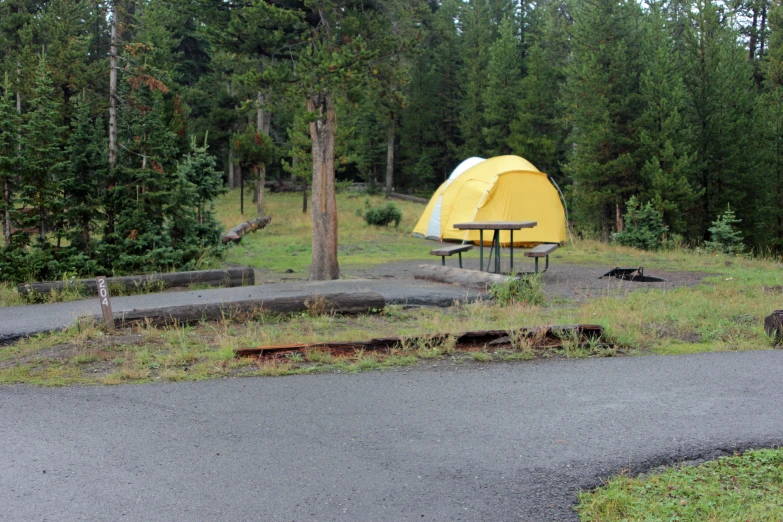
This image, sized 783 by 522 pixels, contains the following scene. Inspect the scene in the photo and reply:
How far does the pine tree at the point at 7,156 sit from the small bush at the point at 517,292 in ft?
29.7

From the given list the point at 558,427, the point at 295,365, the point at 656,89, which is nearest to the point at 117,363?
the point at 295,365

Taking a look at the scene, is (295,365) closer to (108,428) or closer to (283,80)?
(108,428)

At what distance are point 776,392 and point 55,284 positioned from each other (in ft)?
35.1

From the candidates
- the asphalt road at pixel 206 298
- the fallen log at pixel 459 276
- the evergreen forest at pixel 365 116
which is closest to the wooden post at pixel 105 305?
the asphalt road at pixel 206 298

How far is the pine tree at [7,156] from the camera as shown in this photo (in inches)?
497

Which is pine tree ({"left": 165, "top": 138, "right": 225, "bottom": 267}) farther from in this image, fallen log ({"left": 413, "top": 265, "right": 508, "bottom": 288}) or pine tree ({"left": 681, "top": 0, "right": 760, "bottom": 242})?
pine tree ({"left": 681, "top": 0, "right": 760, "bottom": 242})

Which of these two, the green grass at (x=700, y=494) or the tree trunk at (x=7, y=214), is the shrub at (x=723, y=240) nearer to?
the green grass at (x=700, y=494)

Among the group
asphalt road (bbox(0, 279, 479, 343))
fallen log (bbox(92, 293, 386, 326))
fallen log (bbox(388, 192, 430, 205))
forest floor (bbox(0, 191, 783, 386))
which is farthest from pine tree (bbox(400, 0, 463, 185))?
fallen log (bbox(92, 293, 386, 326))

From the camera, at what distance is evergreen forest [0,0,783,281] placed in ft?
42.8

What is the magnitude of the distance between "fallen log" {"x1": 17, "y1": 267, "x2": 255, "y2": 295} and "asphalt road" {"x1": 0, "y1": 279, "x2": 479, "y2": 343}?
0.54 metres

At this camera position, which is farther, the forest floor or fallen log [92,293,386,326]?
fallen log [92,293,386,326]

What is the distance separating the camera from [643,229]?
21.5 meters

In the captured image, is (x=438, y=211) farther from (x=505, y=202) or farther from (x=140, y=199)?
(x=140, y=199)

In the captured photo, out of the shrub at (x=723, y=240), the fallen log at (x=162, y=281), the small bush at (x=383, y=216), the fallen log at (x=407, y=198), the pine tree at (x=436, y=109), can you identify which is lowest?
the fallen log at (x=162, y=281)
